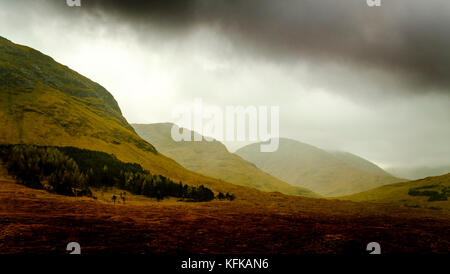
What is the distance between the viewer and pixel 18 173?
6156 cm

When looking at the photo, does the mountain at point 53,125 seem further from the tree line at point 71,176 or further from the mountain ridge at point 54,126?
the tree line at point 71,176

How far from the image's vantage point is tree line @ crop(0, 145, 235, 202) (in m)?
58.5

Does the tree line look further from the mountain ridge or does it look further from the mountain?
the mountain

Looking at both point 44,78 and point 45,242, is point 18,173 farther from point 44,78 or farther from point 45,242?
point 44,78

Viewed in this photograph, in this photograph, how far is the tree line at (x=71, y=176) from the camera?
58.5m

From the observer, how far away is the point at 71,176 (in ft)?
206

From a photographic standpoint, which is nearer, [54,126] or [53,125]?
[54,126]

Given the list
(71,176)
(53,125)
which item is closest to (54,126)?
(53,125)

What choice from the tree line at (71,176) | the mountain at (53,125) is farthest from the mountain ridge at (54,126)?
the tree line at (71,176)

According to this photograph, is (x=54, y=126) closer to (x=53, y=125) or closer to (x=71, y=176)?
(x=53, y=125)

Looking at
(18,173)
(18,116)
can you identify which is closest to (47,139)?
(18,116)

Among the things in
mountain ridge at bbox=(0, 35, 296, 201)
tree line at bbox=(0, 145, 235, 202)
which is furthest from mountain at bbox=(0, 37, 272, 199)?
tree line at bbox=(0, 145, 235, 202)

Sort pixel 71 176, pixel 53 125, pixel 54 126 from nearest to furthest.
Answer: pixel 71 176 < pixel 54 126 < pixel 53 125
